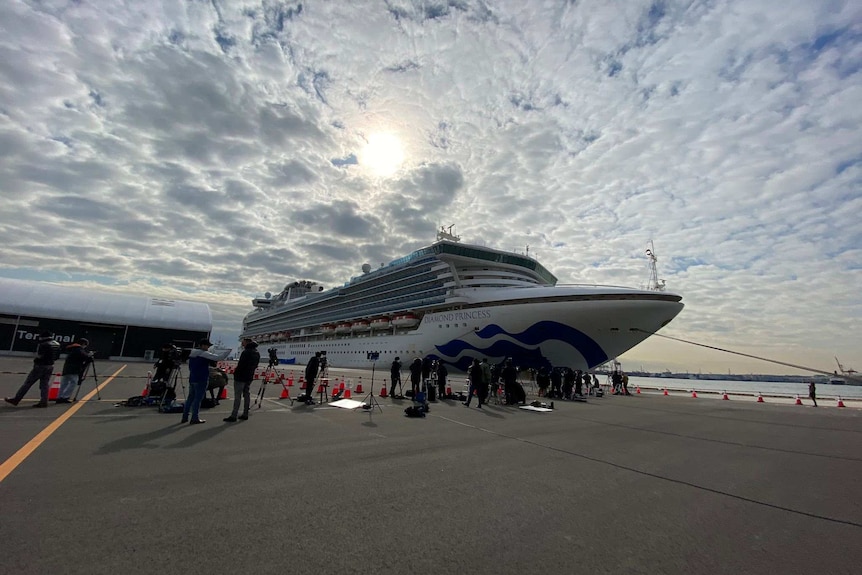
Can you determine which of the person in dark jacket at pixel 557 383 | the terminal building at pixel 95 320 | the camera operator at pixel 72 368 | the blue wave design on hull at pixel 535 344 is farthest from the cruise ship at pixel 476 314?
the camera operator at pixel 72 368

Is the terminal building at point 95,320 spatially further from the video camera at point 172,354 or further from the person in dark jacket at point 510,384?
the person in dark jacket at point 510,384

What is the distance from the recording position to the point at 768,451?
696 cm

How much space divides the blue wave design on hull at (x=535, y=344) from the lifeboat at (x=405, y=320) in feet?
24.8

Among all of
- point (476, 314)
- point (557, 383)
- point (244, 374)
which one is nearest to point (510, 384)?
point (557, 383)

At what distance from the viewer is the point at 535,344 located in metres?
29.0

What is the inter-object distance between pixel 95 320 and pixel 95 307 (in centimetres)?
255

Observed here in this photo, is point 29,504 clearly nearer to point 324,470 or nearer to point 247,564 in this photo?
point 247,564

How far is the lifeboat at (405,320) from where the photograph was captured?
3931 cm

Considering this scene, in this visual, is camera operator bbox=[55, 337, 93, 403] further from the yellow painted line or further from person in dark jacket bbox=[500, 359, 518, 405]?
person in dark jacket bbox=[500, 359, 518, 405]

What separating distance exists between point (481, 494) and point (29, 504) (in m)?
3.91

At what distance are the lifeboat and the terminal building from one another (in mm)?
26272

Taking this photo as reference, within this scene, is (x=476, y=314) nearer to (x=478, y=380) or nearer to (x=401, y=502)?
(x=478, y=380)

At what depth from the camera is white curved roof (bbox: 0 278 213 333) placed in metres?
47.9

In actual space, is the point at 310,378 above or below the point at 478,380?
below
